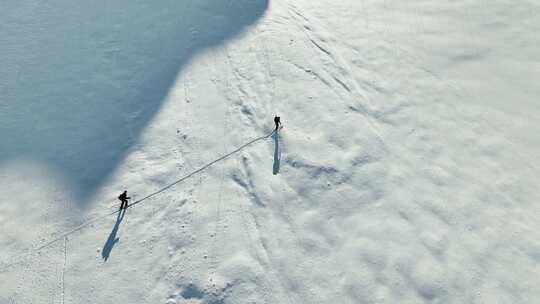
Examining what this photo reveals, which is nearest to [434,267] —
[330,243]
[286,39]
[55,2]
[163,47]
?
[330,243]

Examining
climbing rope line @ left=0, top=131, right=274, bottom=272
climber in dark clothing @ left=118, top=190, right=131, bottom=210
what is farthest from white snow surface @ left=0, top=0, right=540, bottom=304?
climber in dark clothing @ left=118, top=190, right=131, bottom=210

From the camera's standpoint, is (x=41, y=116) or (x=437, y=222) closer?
(x=437, y=222)

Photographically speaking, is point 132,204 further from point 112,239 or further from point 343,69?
point 343,69

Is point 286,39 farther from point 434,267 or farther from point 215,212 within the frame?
point 434,267

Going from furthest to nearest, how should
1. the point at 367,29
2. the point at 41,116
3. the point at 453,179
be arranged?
the point at 367,29 → the point at 41,116 → the point at 453,179

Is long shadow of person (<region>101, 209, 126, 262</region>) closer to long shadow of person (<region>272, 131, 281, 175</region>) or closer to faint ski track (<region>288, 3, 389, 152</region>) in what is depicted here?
long shadow of person (<region>272, 131, 281, 175</region>)

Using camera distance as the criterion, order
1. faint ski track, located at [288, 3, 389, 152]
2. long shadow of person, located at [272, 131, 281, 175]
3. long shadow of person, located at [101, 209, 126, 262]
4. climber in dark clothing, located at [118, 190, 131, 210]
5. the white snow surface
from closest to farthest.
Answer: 1. the white snow surface
2. long shadow of person, located at [101, 209, 126, 262]
3. climber in dark clothing, located at [118, 190, 131, 210]
4. long shadow of person, located at [272, 131, 281, 175]
5. faint ski track, located at [288, 3, 389, 152]

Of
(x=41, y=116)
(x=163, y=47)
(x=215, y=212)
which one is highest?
(x=163, y=47)

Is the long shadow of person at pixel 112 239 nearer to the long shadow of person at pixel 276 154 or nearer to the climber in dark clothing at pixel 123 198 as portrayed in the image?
the climber in dark clothing at pixel 123 198
